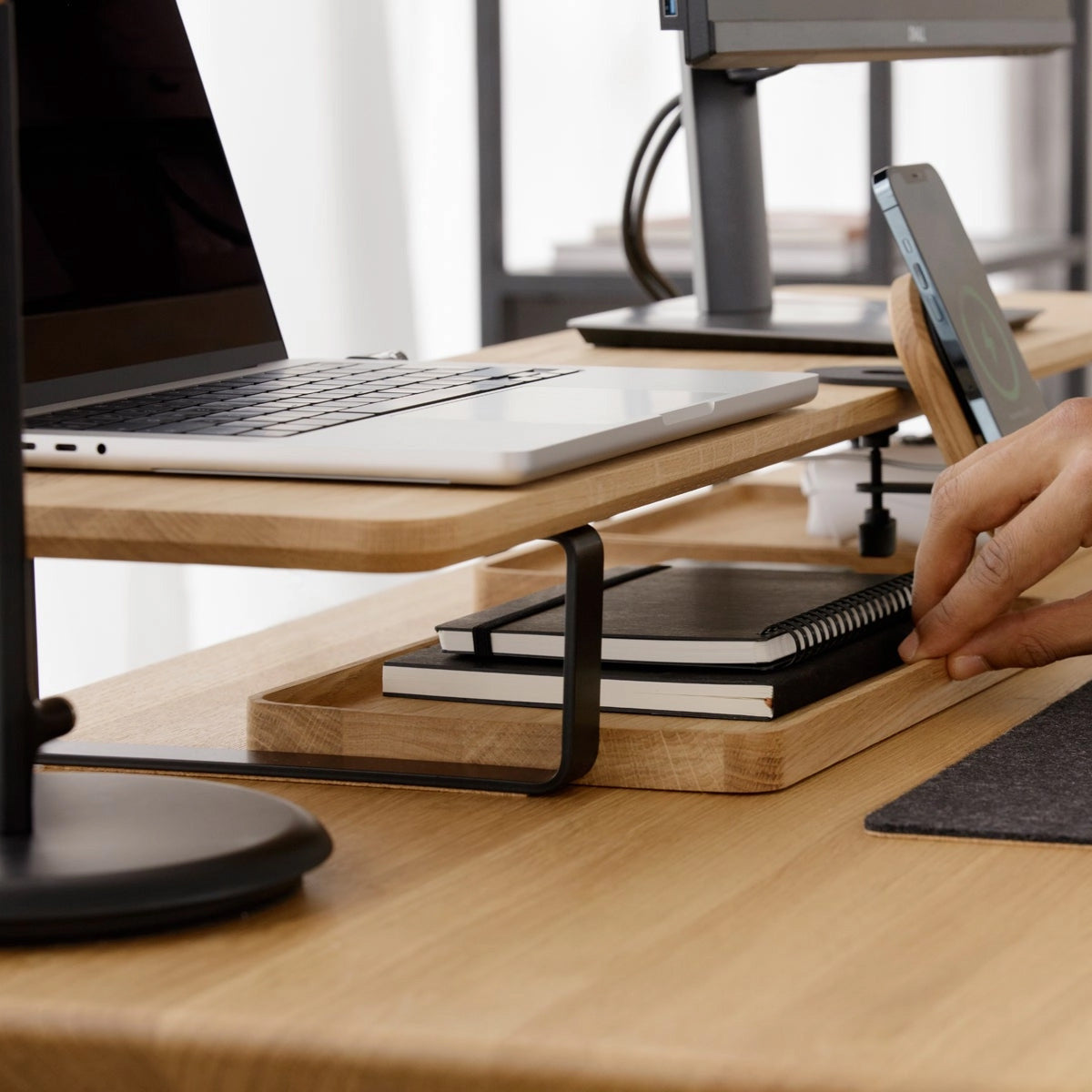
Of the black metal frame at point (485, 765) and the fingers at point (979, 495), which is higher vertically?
the fingers at point (979, 495)

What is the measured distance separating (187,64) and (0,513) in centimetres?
52

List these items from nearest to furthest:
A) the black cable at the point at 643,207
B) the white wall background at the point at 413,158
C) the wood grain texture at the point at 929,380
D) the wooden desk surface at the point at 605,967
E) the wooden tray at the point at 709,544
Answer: the wooden desk surface at the point at 605,967 → the wood grain texture at the point at 929,380 → the wooden tray at the point at 709,544 → the black cable at the point at 643,207 → the white wall background at the point at 413,158

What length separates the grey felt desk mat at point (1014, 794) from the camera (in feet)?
2.46

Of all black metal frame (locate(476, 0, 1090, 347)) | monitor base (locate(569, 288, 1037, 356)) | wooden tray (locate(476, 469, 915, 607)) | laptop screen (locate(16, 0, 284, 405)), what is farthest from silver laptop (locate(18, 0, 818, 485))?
black metal frame (locate(476, 0, 1090, 347))

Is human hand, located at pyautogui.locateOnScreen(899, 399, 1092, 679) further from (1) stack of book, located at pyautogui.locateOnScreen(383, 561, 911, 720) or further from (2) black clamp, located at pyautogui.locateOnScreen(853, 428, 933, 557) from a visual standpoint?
(2) black clamp, located at pyautogui.locateOnScreen(853, 428, 933, 557)

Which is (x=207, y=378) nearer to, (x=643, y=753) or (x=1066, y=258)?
(x=643, y=753)

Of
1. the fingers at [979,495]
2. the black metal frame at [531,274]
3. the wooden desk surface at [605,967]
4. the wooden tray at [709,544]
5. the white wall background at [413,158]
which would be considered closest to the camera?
the wooden desk surface at [605,967]

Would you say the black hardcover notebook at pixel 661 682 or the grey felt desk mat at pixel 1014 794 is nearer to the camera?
the grey felt desk mat at pixel 1014 794

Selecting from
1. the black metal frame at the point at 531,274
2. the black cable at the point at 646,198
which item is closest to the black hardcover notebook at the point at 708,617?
the black cable at the point at 646,198

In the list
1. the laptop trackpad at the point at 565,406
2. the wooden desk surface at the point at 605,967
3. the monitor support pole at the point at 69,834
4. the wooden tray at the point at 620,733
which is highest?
the laptop trackpad at the point at 565,406

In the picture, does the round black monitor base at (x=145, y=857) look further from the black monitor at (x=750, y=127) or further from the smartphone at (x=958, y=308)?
the black monitor at (x=750, y=127)

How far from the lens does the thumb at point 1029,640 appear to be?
938 mm

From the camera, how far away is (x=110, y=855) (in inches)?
25.7

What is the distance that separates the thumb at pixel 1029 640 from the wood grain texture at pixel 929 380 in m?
0.17
